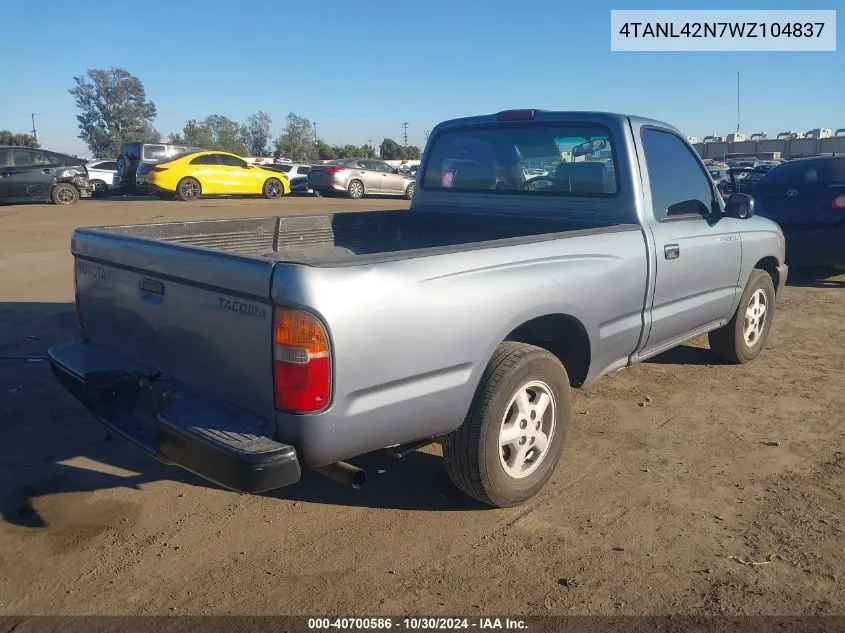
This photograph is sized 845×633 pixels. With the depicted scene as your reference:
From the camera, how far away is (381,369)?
2.69 metres

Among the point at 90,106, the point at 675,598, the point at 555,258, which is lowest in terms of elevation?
the point at 675,598

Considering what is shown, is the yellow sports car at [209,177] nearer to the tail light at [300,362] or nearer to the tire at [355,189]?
the tire at [355,189]

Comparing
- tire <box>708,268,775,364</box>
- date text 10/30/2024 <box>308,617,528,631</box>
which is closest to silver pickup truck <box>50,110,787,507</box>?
tire <box>708,268,775,364</box>

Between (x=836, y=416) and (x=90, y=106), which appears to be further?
(x=90, y=106)

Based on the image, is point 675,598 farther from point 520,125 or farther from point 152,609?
point 520,125

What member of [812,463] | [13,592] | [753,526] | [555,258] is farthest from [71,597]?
[812,463]

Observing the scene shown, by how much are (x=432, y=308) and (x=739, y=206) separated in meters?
3.18

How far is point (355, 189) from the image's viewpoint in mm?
24594

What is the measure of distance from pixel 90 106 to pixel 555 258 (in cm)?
9253

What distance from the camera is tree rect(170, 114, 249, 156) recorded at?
79.4 m

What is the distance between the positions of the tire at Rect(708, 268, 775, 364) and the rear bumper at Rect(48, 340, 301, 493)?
4030 mm

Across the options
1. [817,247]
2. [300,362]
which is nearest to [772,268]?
[817,247]

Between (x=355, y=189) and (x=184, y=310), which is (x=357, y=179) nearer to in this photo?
(x=355, y=189)

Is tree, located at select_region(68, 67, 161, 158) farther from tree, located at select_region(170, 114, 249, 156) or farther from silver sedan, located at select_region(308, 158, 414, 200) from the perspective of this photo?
silver sedan, located at select_region(308, 158, 414, 200)
